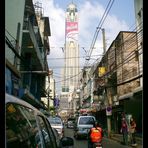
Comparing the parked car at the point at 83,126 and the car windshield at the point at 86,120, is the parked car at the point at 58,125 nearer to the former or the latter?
the parked car at the point at 83,126

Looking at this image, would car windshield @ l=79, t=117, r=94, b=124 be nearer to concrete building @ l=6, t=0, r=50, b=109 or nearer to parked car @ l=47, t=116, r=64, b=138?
concrete building @ l=6, t=0, r=50, b=109

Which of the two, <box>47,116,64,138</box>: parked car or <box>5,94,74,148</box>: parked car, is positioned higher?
<box>5,94,74,148</box>: parked car

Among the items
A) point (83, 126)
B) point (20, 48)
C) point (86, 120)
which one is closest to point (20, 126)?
point (20, 48)

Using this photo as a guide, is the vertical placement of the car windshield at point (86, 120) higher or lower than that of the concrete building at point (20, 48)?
lower

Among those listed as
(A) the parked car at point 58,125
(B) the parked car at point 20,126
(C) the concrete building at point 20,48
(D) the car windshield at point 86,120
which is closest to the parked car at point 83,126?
(D) the car windshield at point 86,120

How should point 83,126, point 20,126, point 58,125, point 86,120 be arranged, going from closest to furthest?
point 20,126
point 58,125
point 83,126
point 86,120

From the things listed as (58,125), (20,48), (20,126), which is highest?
(20,48)

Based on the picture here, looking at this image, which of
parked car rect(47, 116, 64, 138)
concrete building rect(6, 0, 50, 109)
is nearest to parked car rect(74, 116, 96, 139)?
concrete building rect(6, 0, 50, 109)

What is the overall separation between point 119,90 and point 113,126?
3901 mm

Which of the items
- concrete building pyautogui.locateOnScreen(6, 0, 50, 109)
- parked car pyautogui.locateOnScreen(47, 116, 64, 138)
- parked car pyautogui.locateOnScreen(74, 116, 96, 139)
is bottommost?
parked car pyautogui.locateOnScreen(74, 116, 96, 139)

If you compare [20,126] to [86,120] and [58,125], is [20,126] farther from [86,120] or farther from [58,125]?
[86,120]

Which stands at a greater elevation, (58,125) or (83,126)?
(58,125)
